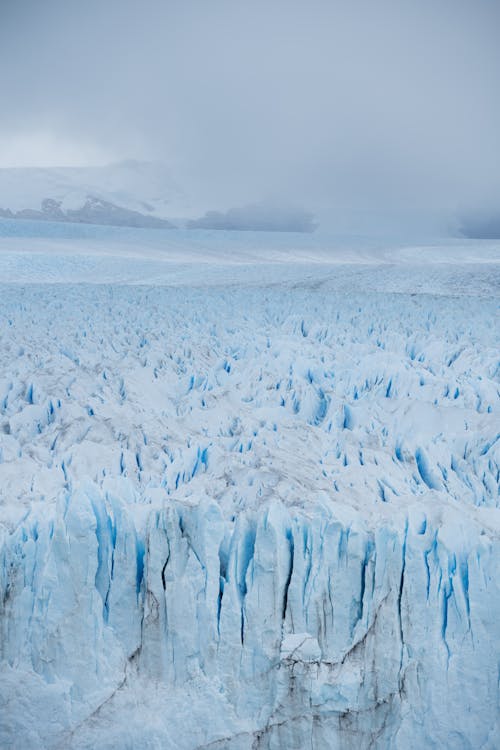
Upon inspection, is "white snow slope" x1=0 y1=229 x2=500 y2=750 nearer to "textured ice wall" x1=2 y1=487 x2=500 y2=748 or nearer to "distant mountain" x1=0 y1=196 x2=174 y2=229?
"textured ice wall" x1=2 y1=487 x2=500 y2=748

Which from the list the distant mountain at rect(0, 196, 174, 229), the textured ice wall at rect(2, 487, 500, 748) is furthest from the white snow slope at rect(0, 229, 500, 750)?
the distant mountain at rect(0, 196, 174, 229)

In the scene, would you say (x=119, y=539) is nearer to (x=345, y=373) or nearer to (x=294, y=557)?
(x=294, y=557)

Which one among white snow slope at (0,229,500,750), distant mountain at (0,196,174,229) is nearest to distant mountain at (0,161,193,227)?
distant mountain at (0,196,174,229)

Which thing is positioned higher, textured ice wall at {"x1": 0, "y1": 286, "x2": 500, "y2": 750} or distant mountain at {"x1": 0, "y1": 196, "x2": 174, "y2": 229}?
distant mountain at {"x1": 0, "y1": 196, "x2": 174, "y2": 229}

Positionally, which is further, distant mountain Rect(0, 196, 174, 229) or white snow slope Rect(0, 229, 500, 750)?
distant mountain Rect(0, 196, 174, 229)

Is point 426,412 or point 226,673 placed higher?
point 426,412

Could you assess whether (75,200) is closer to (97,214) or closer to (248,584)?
(97,214)

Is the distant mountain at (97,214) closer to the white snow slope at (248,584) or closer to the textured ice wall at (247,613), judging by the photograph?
the white snow slope at (248,584)

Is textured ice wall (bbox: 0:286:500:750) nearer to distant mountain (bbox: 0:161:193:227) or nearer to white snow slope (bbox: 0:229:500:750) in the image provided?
white snow slope (bbox: 0:229:500:750)

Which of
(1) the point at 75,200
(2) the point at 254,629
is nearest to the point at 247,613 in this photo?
(2) the point at 254,629

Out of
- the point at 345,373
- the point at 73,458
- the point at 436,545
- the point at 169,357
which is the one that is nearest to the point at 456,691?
the point at 436,545

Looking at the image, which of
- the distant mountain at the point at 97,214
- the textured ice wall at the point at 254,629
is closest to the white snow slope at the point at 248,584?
the textured ice wall at the point at 254,629
